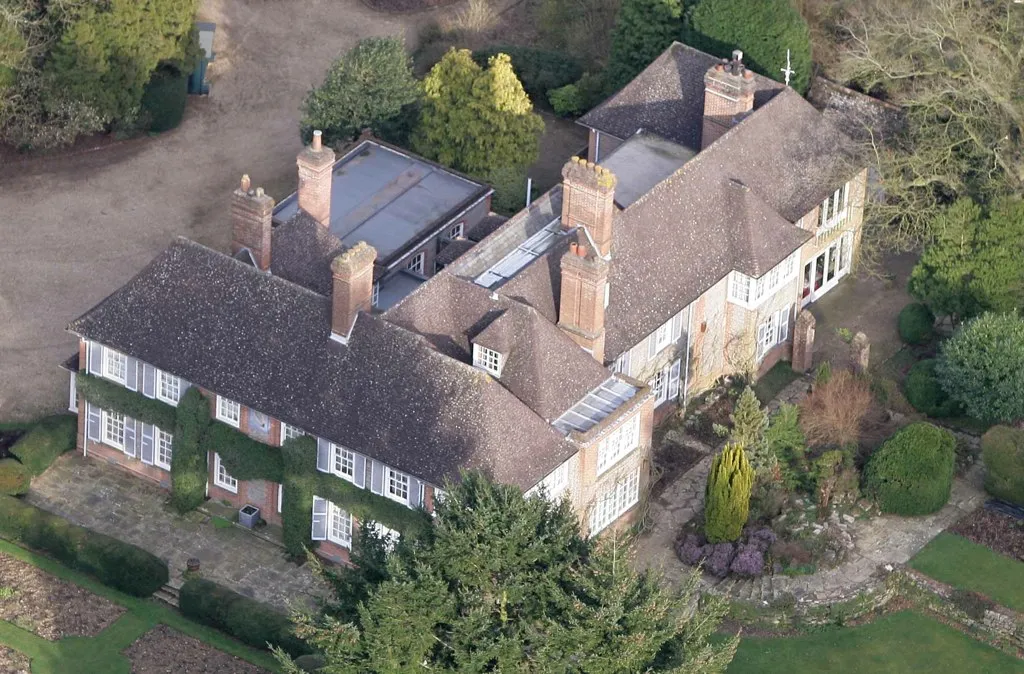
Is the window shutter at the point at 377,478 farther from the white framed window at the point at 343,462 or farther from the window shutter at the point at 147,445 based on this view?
the window shutter at the point at 147,445

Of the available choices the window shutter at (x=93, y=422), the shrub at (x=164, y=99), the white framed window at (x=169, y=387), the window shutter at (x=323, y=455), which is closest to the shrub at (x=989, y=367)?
the window shutter at (x=323, y=455)

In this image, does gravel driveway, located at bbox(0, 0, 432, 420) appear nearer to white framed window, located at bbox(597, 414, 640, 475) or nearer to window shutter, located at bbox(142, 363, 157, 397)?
window shutter, located at bbox(142, 363, 157, 397)

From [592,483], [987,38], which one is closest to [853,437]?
[592,483]

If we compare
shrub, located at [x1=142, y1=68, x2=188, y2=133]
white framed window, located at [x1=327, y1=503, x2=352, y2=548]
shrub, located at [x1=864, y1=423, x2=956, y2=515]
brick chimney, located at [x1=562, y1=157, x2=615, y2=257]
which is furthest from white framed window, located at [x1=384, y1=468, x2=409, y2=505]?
shrub, located at [x1=142, y1=68, x2=188, y2=133]

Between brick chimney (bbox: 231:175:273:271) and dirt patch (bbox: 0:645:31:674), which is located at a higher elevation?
brick chimney (bbox: 231:175:273:271)

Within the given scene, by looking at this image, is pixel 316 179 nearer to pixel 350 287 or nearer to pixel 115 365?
pixel 350 287

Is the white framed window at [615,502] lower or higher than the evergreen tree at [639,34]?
lower
